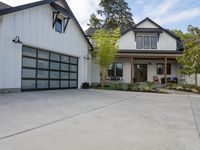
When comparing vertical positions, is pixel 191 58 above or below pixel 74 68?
above

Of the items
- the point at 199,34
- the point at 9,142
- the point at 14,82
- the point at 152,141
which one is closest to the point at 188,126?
the point at 152,141

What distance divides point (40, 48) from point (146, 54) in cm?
1219

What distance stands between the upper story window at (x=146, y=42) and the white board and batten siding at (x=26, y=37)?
31.5ft

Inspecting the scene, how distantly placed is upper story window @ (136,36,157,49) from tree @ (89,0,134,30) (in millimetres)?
21127

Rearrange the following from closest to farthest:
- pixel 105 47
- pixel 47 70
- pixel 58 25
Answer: pixel 47 70 → pixel 58 25 → pixel 105 47

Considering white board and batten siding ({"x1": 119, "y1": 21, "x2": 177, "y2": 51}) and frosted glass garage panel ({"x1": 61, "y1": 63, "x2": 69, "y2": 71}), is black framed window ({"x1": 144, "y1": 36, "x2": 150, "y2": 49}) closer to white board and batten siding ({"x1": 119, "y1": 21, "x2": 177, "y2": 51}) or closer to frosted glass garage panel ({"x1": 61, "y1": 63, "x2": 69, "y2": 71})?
white board and batten siding ({"x1": 119, "y1": 21, "x2": 177, "y2": 51})

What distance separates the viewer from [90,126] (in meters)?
5.76

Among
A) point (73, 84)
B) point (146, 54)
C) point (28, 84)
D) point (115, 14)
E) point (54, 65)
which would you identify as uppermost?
point (115, 14)

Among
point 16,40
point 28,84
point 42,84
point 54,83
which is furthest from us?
point 54,83

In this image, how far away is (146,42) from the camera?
2619 cm

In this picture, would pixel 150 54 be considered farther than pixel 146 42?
No

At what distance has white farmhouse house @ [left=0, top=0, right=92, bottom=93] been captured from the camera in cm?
1212

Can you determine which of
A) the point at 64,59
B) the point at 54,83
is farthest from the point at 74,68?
the point at 54,83

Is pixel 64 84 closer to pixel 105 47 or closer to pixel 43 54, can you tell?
pixel 43 54
